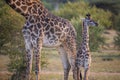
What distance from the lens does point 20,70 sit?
40.9 feet

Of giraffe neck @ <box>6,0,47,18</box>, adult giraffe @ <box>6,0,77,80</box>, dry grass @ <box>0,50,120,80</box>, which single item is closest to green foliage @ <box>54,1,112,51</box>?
dry grass @ <box>0,50,120,80</box>

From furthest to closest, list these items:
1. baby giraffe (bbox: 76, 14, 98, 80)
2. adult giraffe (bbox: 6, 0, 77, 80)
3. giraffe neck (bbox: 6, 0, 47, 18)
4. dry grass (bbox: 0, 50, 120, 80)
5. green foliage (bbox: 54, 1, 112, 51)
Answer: green foliage (bbox: 54, 1, 112, 51), dry grass (bbox: 0, 50, 120, 80), baby giraffe (bbox: 76, 14, 98, 80), giraffe neck (bbox: 6, 0, 47, 18), adult giraffe (bbox: 6, 0, 77, 80)

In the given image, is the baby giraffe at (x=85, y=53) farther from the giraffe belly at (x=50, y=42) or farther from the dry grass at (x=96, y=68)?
the dry grass at (x=96, y=68)

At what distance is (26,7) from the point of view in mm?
11039

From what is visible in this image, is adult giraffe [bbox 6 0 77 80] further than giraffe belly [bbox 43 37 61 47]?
No

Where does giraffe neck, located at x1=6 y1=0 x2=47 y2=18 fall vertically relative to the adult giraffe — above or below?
above

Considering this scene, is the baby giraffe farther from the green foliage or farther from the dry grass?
the green foliage

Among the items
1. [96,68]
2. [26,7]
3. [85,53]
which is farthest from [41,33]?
[96,68]

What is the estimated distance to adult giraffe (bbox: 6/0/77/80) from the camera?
10805 millimetres

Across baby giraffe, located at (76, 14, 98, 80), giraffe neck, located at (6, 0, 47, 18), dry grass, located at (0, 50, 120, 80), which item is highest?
giraffe neck, located at (6, 0, 47, 18)

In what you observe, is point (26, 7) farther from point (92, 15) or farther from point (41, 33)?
point (92, 15)

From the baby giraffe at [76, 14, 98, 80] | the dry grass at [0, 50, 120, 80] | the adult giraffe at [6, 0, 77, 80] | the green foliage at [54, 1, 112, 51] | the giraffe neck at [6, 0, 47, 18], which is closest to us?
the adult giraffe at [6, 0, 77, 80]

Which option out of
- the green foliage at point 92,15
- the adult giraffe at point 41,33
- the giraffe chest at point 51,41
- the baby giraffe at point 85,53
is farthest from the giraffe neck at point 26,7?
the green foliage at point 92,15

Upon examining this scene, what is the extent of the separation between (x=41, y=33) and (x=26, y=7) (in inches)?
30.9
